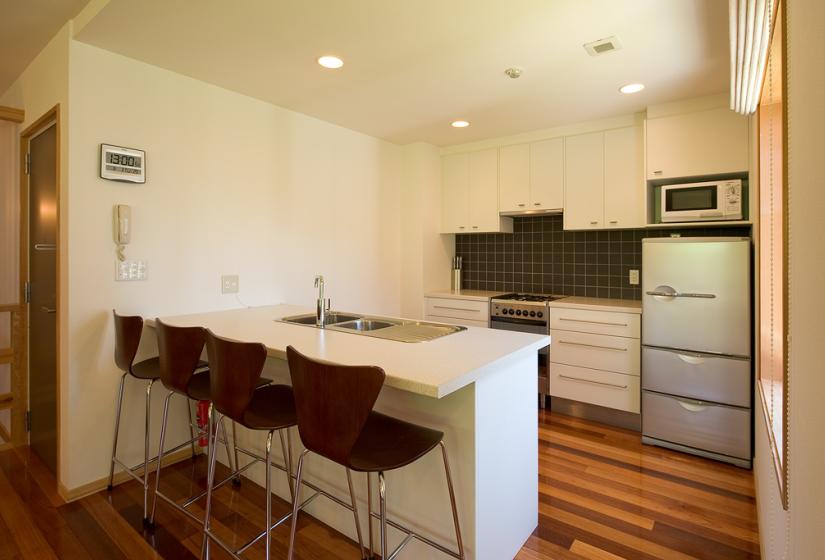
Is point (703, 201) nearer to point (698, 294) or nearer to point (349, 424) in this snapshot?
point (698, 294)

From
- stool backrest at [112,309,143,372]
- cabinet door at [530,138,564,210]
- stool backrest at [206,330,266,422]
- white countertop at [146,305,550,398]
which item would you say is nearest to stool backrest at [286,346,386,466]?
white countertop at [146,305,550,398]

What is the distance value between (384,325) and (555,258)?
2.19 metres

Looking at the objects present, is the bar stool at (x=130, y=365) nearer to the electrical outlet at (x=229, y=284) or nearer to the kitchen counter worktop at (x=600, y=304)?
the electrical outlet at (x=229, y=284)

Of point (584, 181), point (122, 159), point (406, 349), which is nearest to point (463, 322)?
point (584, 181)

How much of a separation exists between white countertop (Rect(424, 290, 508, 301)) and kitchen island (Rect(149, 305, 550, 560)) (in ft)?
6.06

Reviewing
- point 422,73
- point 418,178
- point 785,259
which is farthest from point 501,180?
point 785,259

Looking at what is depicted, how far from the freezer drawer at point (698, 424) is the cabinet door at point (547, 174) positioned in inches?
67.6

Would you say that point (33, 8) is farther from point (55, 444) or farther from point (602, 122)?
point (602, 122)

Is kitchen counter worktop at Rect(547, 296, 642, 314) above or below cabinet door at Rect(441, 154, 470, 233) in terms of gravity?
below

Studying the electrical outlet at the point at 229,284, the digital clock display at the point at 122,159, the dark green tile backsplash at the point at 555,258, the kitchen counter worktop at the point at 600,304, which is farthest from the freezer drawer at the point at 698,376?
the digital clock display at the point at 122,159

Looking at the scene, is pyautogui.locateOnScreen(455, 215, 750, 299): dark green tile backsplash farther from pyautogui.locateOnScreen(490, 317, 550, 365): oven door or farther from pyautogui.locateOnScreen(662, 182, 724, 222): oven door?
pyautogui.locateOnScreen(490, 317, 550, 365): oven door

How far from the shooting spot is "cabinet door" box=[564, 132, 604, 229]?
361 cm

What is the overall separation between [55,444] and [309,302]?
69.0 inches

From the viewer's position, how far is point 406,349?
179 cm
